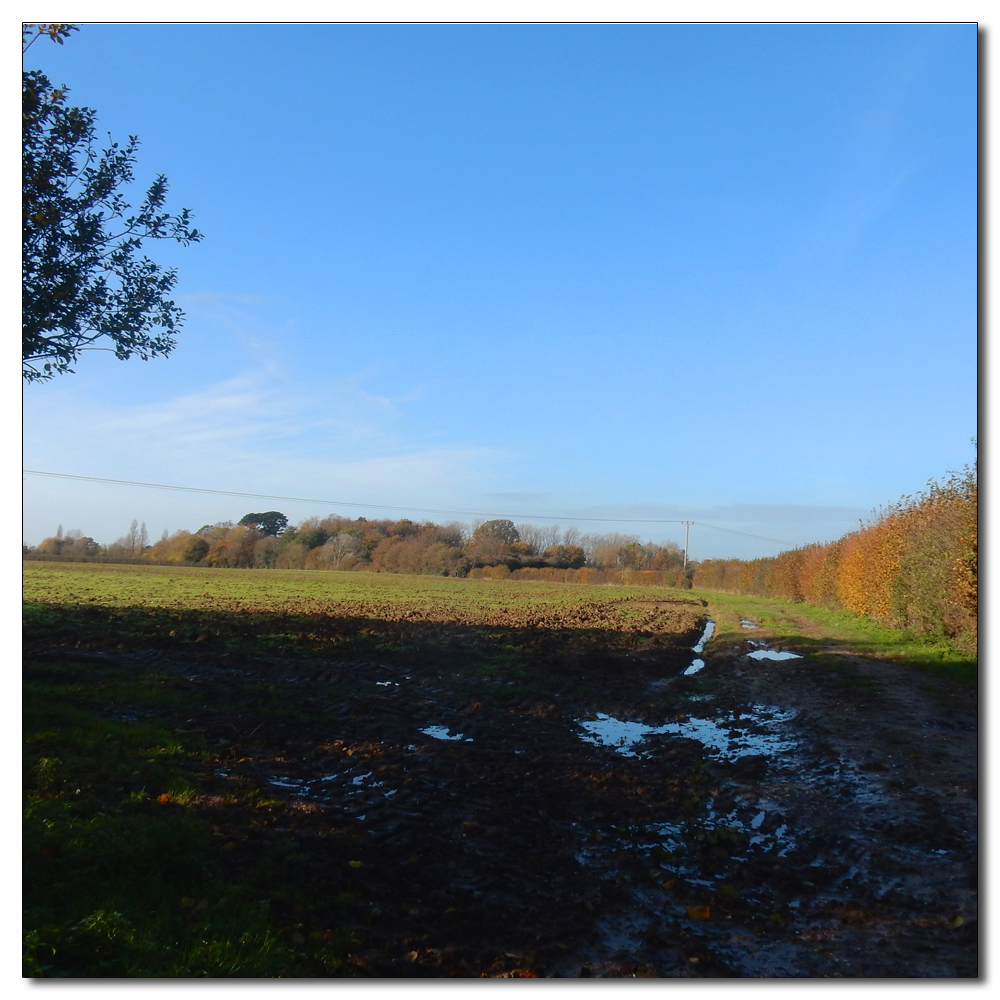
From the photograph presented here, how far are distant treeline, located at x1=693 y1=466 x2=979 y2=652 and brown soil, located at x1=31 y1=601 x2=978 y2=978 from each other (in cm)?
222

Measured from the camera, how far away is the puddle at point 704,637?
1750cm

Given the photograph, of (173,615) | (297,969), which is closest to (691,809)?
(297,969)

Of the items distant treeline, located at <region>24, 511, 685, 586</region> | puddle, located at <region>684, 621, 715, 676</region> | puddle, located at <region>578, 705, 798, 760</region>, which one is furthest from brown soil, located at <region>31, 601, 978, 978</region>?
puddle, located at <region>684, 621, 715, 676</region>

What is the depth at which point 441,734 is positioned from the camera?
8.29m

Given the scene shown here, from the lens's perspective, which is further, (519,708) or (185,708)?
(519,708)

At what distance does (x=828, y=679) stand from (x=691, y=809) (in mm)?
7138

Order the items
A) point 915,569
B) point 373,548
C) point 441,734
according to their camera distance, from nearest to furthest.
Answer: point 441,734 → point 373,548 → point 915,569

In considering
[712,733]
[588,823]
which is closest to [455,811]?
[588,823]

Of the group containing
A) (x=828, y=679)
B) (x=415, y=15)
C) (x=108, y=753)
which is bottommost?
(x=828, y=679)

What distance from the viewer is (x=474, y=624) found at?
16891mm

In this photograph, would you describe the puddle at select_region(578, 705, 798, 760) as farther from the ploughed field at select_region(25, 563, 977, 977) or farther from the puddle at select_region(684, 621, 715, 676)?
the puddle at select_region(684, 621, 715, 676)

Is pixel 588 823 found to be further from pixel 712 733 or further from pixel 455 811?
pixel 712 733

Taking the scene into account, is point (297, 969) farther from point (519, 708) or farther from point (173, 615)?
point (173, 615)

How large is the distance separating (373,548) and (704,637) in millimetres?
12094
